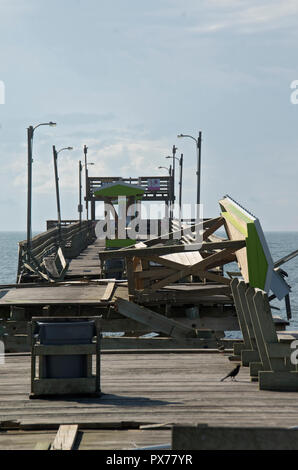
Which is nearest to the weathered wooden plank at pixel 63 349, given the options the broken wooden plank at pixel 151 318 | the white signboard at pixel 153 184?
the broken wooden plank at pixel 151 318

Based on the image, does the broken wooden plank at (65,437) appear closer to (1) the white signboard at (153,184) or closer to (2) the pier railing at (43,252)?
(2) the pier railing at (43,252)

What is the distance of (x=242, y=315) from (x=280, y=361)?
1.92m

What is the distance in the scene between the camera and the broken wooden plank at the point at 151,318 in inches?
681

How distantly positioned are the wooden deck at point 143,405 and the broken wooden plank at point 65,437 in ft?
0.47

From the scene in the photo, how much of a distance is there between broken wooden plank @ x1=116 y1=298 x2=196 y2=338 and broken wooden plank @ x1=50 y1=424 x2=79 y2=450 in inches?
377

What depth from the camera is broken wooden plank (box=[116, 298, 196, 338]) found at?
56.7ft

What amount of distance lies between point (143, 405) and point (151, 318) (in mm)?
8939

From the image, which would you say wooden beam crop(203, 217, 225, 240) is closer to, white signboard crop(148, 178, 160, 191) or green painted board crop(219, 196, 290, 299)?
green painted board crop(219, 196, 290, 299)

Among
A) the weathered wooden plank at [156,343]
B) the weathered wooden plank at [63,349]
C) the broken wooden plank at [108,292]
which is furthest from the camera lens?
the broken wooden plank at [108,292]

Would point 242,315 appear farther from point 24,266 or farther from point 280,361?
point 24,266

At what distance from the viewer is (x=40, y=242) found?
136 ft

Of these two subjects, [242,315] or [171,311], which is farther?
[171,311]

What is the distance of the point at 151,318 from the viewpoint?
58.3 feet
